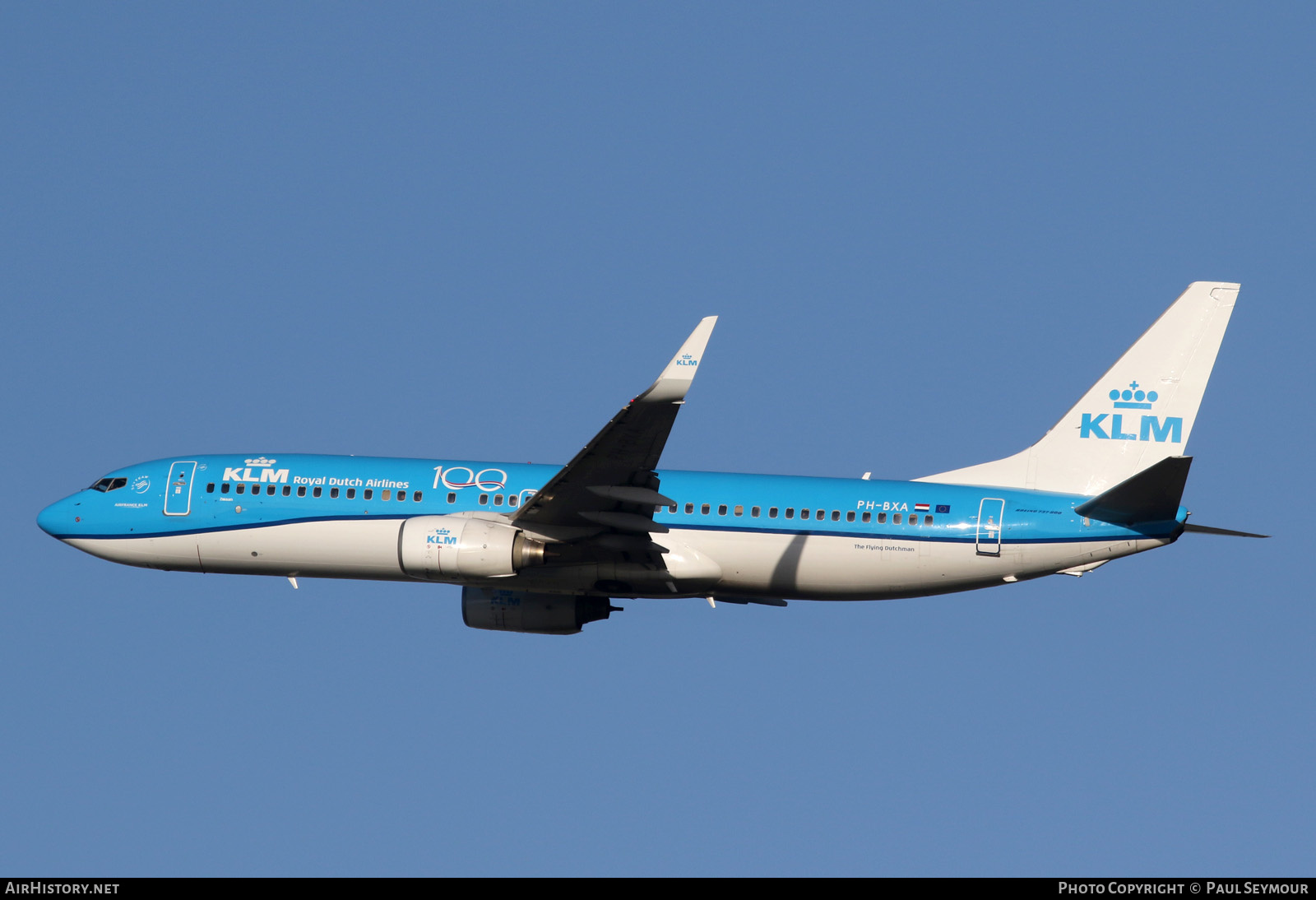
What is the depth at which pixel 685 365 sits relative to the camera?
35.1 metres

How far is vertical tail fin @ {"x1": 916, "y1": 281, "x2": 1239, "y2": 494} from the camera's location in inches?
1660

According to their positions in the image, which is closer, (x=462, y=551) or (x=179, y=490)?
(x=462, y=551)

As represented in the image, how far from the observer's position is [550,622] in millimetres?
44844

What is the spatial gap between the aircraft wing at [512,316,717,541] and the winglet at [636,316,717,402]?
0.06 ft

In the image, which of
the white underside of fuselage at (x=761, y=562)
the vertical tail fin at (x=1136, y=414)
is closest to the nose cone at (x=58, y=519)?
the white underside of fuselage at (x=761, y=562)

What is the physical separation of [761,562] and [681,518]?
2.39 m

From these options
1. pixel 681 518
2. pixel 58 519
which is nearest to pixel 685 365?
pixel 681 518

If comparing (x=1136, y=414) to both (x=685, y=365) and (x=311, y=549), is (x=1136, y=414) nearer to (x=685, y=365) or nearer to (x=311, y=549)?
(x=685, y=365)

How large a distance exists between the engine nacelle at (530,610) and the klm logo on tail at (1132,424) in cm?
1398

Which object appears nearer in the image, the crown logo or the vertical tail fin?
the vertical tail fin

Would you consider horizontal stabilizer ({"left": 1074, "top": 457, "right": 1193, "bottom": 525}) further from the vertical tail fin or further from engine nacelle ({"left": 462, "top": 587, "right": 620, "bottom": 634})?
engine nacelle ({"left": 462, "top": 587, "right": 620, "bottom": 634})

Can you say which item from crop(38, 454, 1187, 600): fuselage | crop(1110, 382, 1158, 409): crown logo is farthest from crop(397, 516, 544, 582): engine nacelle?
A: crop(1110, 382, 1158, 409): crown logo

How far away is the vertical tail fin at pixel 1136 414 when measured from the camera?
42.2 metres

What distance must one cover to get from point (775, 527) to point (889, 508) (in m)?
2.95
